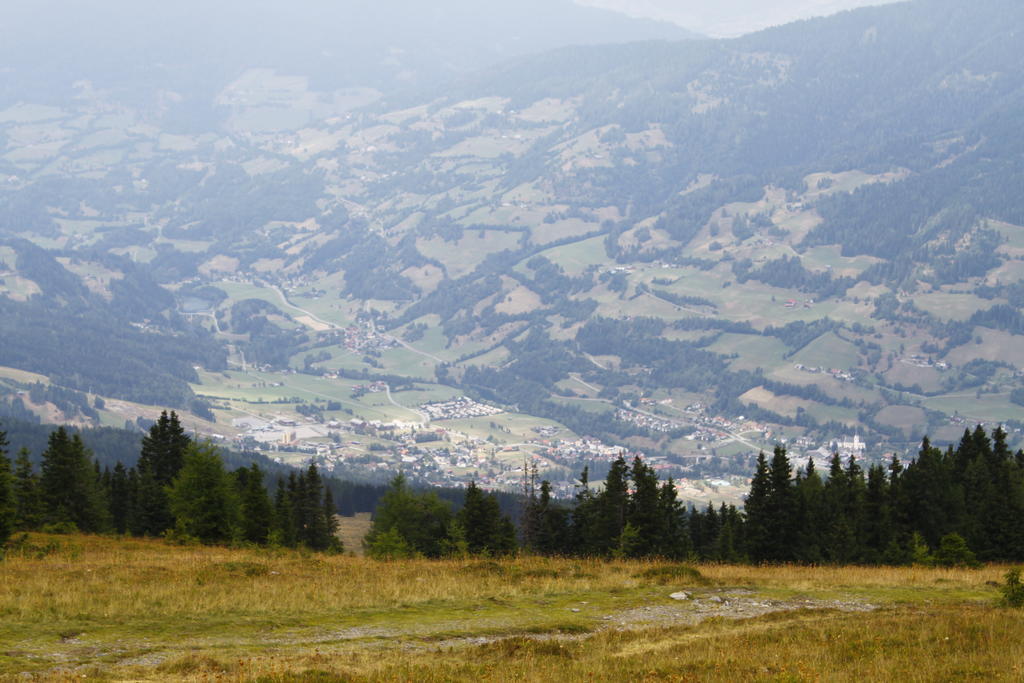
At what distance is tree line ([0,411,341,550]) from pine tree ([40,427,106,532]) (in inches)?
3.2

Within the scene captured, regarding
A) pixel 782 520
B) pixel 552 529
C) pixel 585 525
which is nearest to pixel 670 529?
pixel 782 520

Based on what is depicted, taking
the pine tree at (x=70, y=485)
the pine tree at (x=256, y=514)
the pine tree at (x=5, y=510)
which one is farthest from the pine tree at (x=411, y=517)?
the pine tree at (x=5, y=510)

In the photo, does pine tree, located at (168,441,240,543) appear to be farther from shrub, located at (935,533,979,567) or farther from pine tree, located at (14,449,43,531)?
shrub, located at (935,533,979,567)

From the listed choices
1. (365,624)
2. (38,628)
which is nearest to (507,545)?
(365,624)

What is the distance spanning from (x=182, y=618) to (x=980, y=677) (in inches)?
825

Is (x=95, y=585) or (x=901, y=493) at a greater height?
(x=901, y=493)

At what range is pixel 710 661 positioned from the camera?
21.5m

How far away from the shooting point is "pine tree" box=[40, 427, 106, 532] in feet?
245

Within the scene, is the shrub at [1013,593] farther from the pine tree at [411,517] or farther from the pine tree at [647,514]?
the pine tree at [411,517]

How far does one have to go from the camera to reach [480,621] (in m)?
28.5

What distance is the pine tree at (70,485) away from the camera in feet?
245

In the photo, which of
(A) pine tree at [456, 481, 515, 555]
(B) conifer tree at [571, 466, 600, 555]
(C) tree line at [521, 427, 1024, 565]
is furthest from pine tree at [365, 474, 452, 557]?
(B) conifer tree at [571, 466, 600, 555]

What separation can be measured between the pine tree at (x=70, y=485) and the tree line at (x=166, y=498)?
82 mm

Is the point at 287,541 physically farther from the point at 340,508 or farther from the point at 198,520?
the point at 340,508
